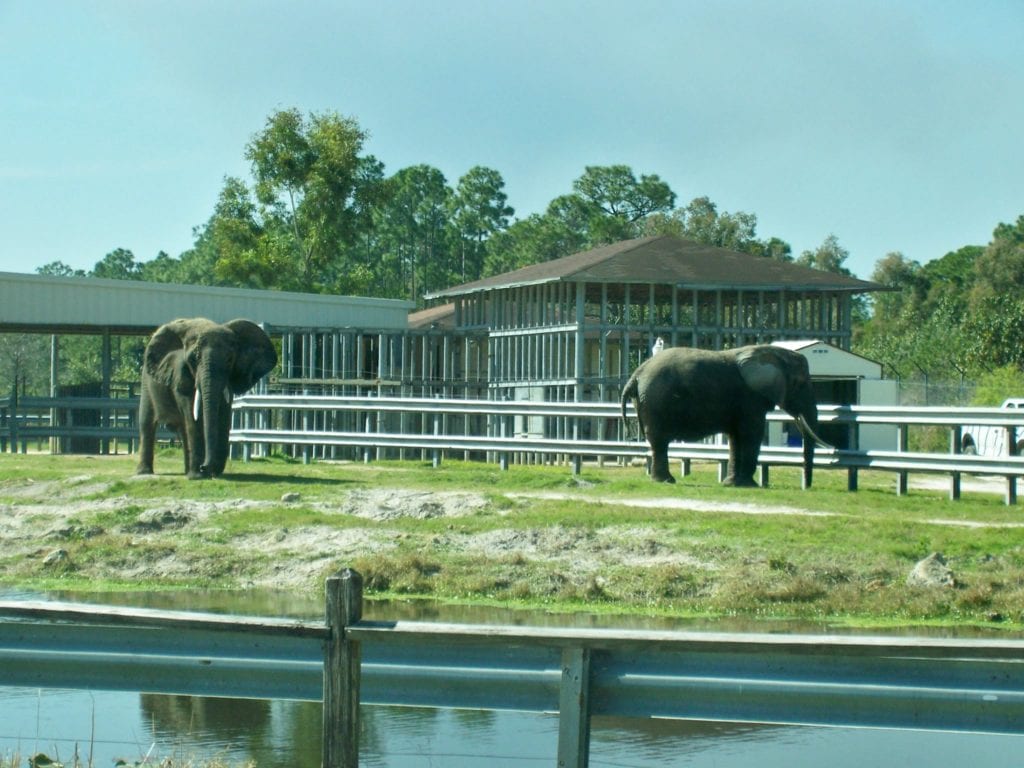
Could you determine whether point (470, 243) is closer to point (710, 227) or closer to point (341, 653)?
point (710, 227)

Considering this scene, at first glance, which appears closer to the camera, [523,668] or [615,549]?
[523,668]

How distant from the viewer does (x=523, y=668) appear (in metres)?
5.55

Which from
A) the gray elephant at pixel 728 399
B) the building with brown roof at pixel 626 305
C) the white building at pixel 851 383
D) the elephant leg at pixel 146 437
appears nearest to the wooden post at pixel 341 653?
the gray elephant at pixel 728 399

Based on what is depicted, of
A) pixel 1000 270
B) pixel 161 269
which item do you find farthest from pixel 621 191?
pixel 161 269

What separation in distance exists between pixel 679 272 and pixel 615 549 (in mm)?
28648

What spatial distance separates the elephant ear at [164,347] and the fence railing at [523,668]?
15.5 meters

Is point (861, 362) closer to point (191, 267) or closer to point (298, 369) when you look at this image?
point (298, 369)

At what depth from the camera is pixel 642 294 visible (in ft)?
152

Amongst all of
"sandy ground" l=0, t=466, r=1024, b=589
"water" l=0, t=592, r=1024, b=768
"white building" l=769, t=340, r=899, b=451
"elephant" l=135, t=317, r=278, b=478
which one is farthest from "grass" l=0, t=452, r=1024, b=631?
"white building" l=769, t=340, r=899, b=451

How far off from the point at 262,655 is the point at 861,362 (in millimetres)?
36113

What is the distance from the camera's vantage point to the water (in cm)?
841

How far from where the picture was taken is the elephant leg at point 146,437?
853 inches

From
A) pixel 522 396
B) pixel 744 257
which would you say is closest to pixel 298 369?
pixel 522 396

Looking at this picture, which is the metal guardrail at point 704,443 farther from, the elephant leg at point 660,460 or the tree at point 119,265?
the tree at point 119,265
